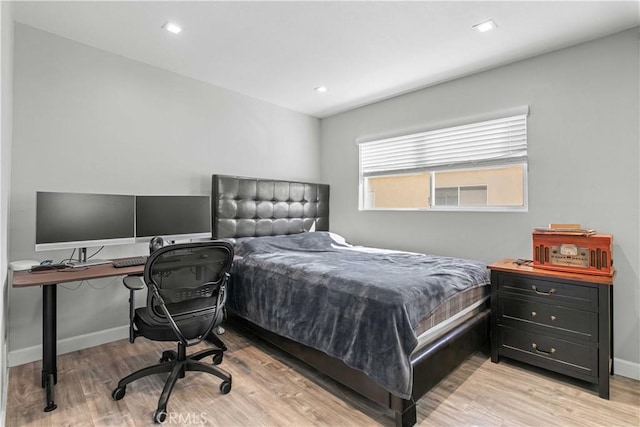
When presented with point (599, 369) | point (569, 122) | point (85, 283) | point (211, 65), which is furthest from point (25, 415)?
point (569, 122)

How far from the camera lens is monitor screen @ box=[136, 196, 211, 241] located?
2.77m

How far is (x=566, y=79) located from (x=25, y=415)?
4.42m

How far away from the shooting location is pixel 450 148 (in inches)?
134

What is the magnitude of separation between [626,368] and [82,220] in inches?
164

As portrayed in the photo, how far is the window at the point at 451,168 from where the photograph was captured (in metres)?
3.03

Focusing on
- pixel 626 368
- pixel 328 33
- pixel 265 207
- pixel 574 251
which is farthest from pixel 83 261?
pixel 626 368

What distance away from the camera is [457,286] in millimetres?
2221

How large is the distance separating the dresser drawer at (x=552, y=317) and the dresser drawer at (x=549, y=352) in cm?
7

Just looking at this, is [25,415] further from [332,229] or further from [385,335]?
[332,229]

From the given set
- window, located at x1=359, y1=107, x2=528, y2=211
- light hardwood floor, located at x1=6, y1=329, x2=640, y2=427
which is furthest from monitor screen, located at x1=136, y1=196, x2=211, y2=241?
window, located at x1=359, y1=107, x2=528, y2=211

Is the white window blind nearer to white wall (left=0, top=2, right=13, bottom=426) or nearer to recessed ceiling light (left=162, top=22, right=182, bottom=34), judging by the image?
recessed ceiling light (left=162, top=22, right=182, bottom=34)

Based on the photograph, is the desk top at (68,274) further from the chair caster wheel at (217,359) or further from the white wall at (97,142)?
the chair caster wheel at (217,359)

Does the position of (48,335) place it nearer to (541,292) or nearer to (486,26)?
(541,292)

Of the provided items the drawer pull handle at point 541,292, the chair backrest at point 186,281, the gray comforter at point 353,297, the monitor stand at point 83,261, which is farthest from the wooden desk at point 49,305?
the drawer pull handle at point 541,292
